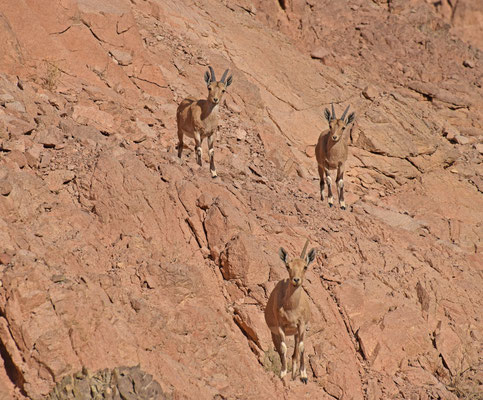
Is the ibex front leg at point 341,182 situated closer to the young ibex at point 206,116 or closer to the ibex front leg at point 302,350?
the young ibex at point 206,116

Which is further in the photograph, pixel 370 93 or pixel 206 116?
pixel 370 93

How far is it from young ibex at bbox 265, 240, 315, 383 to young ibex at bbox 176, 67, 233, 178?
4692 millimetres

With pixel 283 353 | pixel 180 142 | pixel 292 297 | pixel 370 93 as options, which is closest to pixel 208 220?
pixel 292 297

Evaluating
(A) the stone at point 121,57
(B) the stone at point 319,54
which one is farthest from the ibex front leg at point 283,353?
(B) the stone at point 319,54

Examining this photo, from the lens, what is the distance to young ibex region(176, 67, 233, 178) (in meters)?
16.4

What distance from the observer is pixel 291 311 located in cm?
1209

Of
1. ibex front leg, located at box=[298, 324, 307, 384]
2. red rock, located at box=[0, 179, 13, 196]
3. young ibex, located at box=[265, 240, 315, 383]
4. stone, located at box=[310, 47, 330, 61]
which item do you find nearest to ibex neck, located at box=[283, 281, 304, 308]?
young ibex, located at box=[265, 240, 315, 383]

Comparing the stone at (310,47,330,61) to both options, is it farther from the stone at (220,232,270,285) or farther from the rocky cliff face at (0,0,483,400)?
the stone at (220,232,270,285)

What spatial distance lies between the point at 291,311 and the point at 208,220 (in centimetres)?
284

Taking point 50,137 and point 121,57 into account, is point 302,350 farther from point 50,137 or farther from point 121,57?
point 121,57

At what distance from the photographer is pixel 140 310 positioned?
1164 centimetres

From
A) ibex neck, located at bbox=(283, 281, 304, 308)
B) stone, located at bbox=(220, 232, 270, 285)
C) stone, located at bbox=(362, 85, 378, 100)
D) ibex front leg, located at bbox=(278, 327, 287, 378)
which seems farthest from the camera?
stone, located at bbox=(362, 85, 378, 100)

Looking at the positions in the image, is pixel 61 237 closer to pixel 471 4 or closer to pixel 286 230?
pixel 286 230

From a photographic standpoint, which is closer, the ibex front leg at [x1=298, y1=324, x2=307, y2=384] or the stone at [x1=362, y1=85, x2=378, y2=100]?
the ibex front leg at [x1=298, y1=324, x2=307, y2=384]
